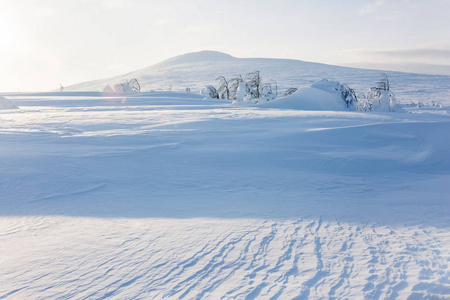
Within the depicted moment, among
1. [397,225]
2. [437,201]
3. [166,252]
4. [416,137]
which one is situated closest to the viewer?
[166,252]

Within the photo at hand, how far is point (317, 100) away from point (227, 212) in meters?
6.85

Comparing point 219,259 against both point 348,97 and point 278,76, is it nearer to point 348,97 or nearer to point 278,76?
point 348,97

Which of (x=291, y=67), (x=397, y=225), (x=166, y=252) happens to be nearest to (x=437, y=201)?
(x=397, y=225)

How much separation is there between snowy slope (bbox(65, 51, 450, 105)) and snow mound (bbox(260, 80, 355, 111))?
1800cm

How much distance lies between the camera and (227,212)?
306 cm

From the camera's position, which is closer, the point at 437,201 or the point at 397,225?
the point at 397,225

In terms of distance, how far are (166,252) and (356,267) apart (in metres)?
1.10

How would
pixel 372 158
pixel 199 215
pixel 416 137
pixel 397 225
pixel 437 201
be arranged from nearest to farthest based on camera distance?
pixel 397 225, pixel 199 215, pixel 437 201, pixel 372 158, pixel 416 137

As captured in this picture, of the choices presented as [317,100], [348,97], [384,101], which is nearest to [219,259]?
[317,100]

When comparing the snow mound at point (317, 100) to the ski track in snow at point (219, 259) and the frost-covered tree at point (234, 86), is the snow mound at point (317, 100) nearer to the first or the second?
the frost-covered tree at point (234, 86)

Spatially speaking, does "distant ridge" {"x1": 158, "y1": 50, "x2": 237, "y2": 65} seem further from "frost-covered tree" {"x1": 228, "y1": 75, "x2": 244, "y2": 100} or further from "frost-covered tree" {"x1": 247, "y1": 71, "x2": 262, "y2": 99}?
"frost-covered tree" {"x1": 247, "y1": 71, "x2": 262, "y2": 99}

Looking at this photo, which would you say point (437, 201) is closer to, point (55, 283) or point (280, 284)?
point (280, 284)

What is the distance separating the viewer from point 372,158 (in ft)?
14.8

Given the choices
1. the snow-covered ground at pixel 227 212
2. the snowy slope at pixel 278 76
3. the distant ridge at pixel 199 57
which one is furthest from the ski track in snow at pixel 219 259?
the distant ridge at pixel 199 57
